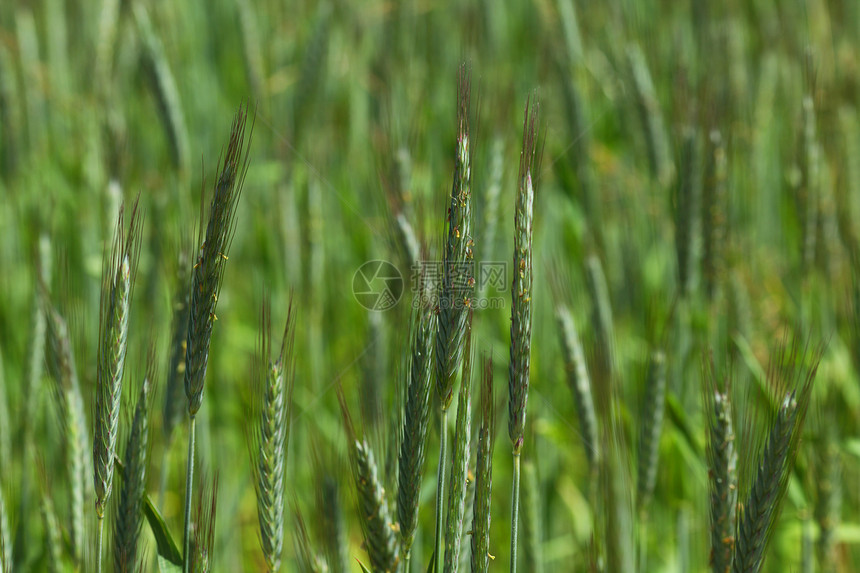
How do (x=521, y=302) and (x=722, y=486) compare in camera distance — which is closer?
(x=521, y=302)

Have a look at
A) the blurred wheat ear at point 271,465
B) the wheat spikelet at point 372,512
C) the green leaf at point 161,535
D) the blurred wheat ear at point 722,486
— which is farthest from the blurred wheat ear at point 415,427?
the blurred wheat ear at point 722,486

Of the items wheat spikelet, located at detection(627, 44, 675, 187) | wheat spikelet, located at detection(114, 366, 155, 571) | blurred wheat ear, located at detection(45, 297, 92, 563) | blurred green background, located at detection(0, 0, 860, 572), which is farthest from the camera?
wheat spikelet, located at detection(627, 44, 675, 187)

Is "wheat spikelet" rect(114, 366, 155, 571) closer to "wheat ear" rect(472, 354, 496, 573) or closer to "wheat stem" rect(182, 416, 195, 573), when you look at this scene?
"wheat stem" rect(182, 416, 195, 573)

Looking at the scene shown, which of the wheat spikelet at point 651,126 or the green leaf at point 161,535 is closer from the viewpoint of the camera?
the green leaf at point 161,535

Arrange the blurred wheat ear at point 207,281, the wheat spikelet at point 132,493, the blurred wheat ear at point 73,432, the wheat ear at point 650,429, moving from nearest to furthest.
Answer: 1. the blurred wheat ear at point 207,281
2. the wheat spikelet at point 132,493
3. the blurred wheat ear at point 73,432
4. the wheat ear at point 650,429

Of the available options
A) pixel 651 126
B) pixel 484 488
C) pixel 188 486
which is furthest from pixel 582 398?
pixel 651 126

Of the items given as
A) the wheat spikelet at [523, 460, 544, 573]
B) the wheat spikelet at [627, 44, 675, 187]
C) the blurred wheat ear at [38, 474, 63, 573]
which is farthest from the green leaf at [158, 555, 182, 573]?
the wheat spikelet at [627, 44, 675, 187]

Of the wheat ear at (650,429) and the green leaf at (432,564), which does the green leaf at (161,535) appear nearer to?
the green leaf at (432,564)

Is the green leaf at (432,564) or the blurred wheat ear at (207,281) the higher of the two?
the blurred wheat ear at (207,281)

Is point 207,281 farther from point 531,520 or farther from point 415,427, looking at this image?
point 531,520

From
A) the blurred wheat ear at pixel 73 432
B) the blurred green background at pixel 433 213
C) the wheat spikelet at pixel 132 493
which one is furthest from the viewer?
the blurred green background at pixel 433 213
